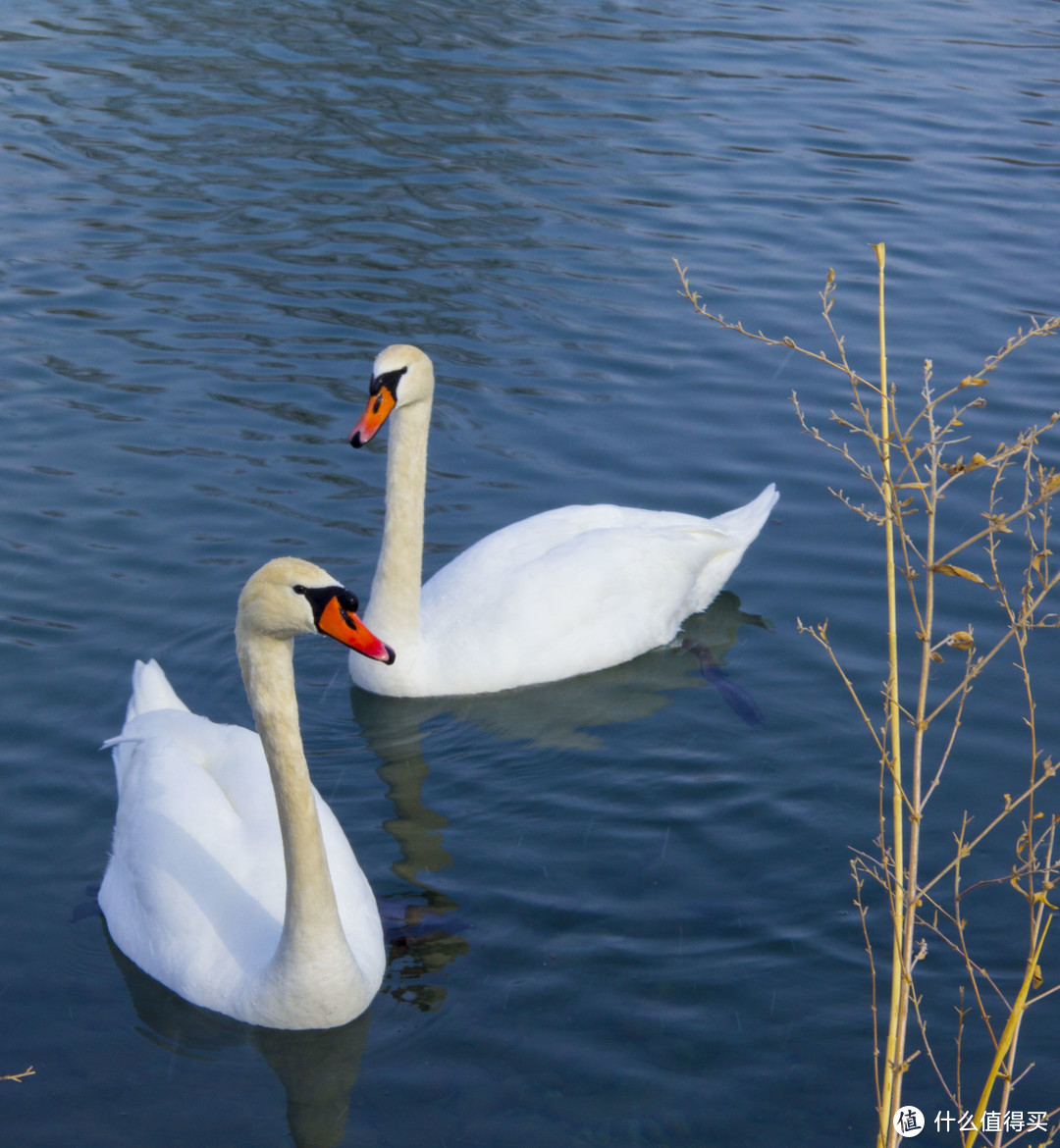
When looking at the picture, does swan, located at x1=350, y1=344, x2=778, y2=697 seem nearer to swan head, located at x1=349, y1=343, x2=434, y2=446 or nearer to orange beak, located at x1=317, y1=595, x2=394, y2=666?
swan head, located at x1=349, y1=343, x2=434, y2=446

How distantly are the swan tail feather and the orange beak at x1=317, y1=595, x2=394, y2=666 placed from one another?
175 cm

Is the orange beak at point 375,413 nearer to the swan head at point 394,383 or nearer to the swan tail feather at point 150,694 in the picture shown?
the swan head at point 394,383

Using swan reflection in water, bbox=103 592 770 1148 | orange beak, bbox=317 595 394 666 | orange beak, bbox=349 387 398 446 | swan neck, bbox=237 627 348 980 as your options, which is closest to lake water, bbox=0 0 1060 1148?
swan reflection in water, bbox=103 592 770 1148

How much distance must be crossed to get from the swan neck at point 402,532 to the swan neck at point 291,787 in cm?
237

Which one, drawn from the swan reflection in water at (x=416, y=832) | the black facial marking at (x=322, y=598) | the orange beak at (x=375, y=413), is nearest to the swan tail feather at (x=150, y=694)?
the swan reflection in water at (x=416, y=832)

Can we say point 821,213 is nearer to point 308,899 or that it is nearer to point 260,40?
point 260,40

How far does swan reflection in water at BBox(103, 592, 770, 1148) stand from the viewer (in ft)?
15.9

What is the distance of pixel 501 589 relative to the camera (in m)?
7.12

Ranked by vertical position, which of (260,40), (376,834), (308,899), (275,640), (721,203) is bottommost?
(376,834)

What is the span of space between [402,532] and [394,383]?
27.9 inches

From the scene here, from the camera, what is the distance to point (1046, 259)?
12.5m

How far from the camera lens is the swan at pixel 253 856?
4543mm

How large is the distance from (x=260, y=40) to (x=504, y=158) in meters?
4.47

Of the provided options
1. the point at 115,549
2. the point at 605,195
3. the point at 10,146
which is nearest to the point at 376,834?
the point at 115,549
